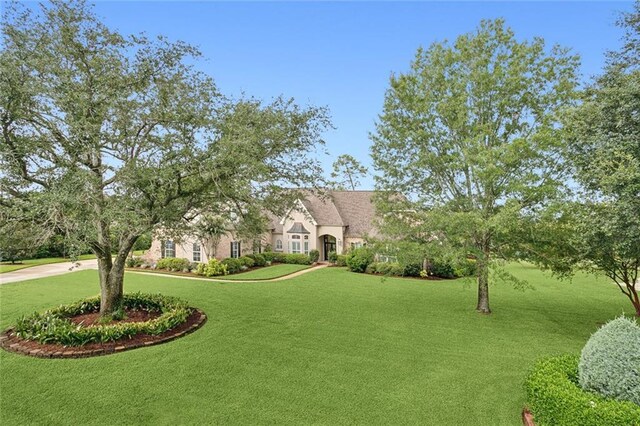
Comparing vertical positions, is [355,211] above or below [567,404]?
above

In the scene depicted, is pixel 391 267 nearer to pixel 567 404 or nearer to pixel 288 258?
pixel 288 258

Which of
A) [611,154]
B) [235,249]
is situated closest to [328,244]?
[235,249]

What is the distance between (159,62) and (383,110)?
835 centimetres

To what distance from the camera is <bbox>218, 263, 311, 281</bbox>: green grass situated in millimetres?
22894

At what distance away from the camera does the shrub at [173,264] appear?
2567 centimetres

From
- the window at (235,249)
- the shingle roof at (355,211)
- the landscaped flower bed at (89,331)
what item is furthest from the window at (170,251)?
the landscaped flower bed at (89,331)

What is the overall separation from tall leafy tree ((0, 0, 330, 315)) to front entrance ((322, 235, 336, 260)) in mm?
21605

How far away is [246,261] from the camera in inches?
1060

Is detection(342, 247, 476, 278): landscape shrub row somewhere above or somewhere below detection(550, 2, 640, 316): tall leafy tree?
below

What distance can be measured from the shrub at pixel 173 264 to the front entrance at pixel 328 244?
12715 mm

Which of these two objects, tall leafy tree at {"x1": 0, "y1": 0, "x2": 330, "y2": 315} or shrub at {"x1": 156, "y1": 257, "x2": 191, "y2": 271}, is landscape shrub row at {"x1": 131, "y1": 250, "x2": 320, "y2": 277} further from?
tall leafy tree at {"x1": 0, "y1": 0, "x2": 330, "y2": 315}

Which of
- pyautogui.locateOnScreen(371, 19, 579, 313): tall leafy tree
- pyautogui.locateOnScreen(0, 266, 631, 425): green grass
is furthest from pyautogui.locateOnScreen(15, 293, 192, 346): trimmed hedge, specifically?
pyautogui.locateOnScreen(371, 19, 579, 313): tall leafy tree

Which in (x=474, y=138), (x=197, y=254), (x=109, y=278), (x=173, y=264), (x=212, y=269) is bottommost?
(x=212, y=269)

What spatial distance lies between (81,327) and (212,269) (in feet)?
43.9
